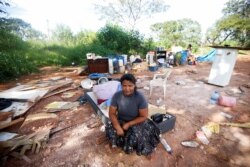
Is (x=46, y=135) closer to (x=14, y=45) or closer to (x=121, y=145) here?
(x=121, y=145)

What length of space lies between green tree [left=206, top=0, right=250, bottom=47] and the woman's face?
1562 cm

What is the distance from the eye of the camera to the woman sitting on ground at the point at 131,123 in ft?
6.85

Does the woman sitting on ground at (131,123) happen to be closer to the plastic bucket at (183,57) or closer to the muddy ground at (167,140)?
the muddy ground at (167,140)

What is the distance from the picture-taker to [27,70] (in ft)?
22.7

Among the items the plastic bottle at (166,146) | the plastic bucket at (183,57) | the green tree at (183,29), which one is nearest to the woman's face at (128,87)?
the plastic bottle at (166,146)

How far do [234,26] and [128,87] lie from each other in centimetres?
1677

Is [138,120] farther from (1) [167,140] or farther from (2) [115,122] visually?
(1) [167,140]

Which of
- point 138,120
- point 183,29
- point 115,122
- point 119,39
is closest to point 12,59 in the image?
point 119,39

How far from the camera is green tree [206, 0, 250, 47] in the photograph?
14.0 meters

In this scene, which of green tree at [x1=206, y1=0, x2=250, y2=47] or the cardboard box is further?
green tree at [x1=206, y1=0, x2=250, y2=47]

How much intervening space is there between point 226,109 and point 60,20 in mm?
12593

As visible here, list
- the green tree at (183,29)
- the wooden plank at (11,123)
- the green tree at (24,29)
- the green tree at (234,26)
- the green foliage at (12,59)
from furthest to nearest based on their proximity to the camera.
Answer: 1. the green tree at (183,29)
2. the green tree at (234,26)
3. the green tree at (24,29)
4. the green foliage at (12,59)
5. the wooden plank at (11,123)

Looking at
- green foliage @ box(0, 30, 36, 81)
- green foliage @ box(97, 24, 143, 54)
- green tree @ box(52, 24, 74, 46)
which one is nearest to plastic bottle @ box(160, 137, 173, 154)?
green foliage @ box(0, 30, 36, 81)

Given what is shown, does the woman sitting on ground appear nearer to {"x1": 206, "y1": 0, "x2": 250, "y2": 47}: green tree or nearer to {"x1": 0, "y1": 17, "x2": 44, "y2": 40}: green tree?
{"x1": 0, "y1": 17, "x2": 44, "y2": 40}: green tree
